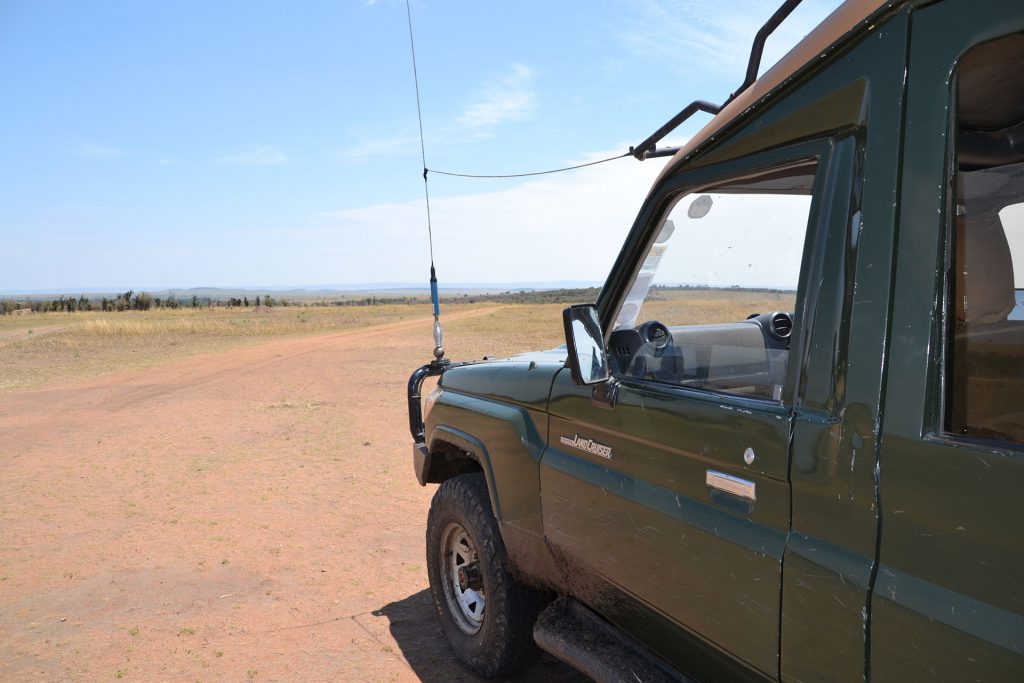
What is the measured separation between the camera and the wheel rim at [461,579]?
3562mm

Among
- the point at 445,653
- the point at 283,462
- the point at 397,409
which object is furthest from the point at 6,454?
the point at 445,653

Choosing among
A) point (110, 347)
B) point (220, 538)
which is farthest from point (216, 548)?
point (110, 347)

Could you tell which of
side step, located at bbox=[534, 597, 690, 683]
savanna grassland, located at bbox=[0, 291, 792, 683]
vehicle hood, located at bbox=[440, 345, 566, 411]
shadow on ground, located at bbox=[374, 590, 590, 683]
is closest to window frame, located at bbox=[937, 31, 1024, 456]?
savanna grassland, located at bbox=[0, 291, 792, 683]

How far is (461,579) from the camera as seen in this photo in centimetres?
358

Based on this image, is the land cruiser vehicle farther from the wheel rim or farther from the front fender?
the wheel rim

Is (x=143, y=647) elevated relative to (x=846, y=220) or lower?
lower

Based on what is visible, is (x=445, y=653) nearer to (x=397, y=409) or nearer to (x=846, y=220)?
(x=846, y=220)

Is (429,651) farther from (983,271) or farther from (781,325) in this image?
A: (983,271)

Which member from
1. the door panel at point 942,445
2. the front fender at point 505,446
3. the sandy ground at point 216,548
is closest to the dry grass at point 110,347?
the sandy ground at point 216,548

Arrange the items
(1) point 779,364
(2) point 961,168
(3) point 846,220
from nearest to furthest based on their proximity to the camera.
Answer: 1. (3) point 846,220
2. (2) point 961,168
3. (1) point 779,364

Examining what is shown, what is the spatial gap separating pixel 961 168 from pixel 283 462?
291 inches

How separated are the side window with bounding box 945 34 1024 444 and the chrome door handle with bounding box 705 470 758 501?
1.65ft

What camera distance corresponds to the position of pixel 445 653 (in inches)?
152

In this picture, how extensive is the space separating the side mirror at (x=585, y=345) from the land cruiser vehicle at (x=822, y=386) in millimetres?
10
